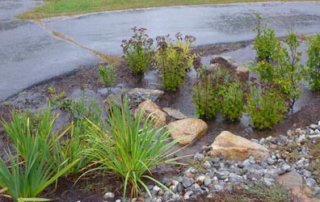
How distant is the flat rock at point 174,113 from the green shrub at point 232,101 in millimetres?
555

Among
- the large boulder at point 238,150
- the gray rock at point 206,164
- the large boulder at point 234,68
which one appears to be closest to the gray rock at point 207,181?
the gray rock at point 206,164

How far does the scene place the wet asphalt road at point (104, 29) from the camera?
859 cm

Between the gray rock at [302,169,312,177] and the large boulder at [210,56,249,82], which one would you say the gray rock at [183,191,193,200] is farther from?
the large boulder at [210,56,249,82]

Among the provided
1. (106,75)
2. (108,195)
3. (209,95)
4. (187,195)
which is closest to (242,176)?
(187,195)

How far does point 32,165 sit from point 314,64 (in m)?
4.81

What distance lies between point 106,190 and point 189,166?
915mm


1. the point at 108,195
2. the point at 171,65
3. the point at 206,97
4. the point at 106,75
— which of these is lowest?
the point at 108,195

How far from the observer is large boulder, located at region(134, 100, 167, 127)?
619 centimetres

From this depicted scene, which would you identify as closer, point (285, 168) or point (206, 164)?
point (285, 168)

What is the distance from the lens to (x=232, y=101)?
249 inches

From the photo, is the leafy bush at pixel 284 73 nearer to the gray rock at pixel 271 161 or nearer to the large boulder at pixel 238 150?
the large boulder at pixel 238 150

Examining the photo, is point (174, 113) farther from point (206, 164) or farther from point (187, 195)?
point (187, 195)

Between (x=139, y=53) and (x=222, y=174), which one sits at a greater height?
(x=139, y=53)

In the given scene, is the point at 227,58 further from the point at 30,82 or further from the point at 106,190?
the point at 106,190
